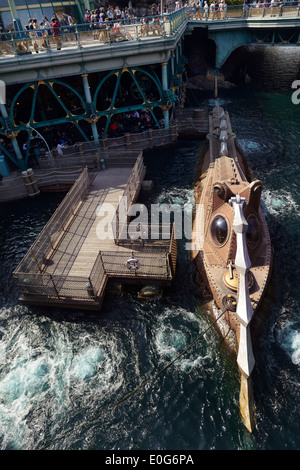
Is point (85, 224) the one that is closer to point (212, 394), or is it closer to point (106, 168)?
point (106, 168)

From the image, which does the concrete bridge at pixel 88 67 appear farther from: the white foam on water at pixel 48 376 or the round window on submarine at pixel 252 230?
the round window on submarine at pixel 252 230

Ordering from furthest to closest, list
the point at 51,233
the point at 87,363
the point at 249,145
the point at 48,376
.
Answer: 1. the point at 249,145
2. the point at 51,233
3. the point at 87,363
4. the point at 48,376

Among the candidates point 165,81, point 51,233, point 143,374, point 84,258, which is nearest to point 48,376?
point 143,374

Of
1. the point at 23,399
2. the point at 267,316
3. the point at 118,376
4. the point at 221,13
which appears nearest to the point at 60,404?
the point at 23,399

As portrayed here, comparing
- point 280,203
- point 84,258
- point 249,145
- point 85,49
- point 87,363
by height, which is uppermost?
point 85,49

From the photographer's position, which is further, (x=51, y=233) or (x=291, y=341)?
(x=51, y=233)

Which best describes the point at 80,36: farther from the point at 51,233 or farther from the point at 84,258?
the point at 84,258

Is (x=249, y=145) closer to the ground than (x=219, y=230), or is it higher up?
closer to the ground

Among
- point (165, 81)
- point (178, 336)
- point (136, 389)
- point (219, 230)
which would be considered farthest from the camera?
point (165, 81)
